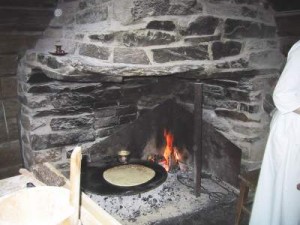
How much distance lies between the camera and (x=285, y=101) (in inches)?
89.3

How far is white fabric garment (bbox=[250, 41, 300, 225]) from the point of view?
2238mm

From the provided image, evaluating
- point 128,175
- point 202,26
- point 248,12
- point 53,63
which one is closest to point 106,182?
point 128,175

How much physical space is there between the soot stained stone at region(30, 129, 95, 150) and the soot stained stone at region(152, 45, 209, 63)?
1.42 metres

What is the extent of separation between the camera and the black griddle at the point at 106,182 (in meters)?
2.97

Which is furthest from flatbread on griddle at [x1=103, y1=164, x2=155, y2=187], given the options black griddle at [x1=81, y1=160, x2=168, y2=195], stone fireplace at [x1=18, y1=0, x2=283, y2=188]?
stone fireplace at [x1=18, y1=0, x2=283, y2=188]

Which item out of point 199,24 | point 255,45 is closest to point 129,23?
point 199,24

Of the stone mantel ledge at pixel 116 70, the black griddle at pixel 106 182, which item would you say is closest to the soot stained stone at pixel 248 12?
the stone mantel ledge at pixel 116 70

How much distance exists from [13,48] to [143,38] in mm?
1541

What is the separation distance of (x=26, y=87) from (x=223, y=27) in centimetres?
188

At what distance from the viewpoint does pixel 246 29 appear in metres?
2.76

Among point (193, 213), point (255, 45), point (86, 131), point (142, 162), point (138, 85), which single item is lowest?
point (193, 213)

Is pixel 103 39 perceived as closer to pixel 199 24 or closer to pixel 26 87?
pixel 199 24

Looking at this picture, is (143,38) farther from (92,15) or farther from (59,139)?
(59,139)

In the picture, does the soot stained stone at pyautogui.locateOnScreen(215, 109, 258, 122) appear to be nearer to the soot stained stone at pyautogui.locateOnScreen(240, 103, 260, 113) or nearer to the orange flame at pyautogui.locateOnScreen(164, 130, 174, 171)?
the soot stained stone at pyautogui.locateOnScreen(240, 103, 260, 113)
